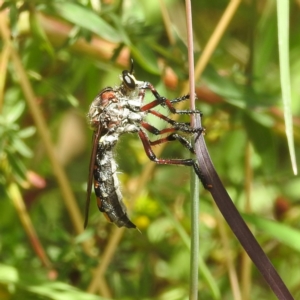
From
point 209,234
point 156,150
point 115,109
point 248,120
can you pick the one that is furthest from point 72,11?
point 209,234

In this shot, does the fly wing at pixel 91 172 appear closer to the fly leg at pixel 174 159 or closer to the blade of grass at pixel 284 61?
the fly leg at pixel 174 159

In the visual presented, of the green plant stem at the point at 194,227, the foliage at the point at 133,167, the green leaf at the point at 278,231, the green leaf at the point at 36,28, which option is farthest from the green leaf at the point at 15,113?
the green plant stem at the point at 194,227

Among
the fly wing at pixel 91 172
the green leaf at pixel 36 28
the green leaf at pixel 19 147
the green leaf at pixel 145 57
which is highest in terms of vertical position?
the green leaf at pixel 145 57

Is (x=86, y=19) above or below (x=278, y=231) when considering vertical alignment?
above

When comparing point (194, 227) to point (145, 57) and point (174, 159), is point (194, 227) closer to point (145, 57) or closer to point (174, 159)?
point (174, 159)

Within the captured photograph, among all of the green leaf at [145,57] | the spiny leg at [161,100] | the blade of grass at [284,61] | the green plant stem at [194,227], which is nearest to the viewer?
the green plant stem at [194,227]

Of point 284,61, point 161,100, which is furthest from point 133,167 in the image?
point 284,61

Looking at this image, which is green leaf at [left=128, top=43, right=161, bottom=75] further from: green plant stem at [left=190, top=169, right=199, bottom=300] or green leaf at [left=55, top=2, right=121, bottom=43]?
green plant stem at [left=190, top=169, right=199, bottom=300]

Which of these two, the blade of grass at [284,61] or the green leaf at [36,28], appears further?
the green leaf at [36,28]
